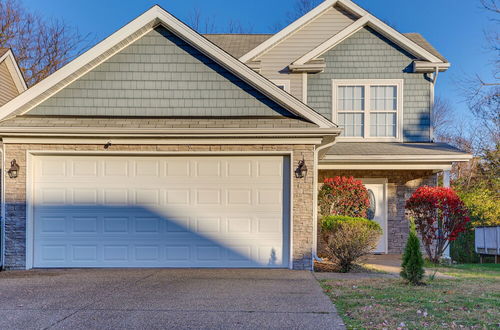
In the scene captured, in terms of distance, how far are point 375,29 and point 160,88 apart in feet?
22.8

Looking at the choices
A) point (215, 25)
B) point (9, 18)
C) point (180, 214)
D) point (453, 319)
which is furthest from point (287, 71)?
point (9, 18)

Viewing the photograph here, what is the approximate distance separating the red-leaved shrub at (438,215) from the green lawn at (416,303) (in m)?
2.51

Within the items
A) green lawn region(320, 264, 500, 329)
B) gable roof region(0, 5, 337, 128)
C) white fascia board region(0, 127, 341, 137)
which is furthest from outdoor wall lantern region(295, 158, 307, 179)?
green lawn region(320, 264, 500, 329)

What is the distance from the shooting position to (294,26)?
12.8 metres

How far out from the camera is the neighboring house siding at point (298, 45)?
12.6 meters

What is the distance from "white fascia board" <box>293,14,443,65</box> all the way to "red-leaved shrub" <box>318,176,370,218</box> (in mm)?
3742

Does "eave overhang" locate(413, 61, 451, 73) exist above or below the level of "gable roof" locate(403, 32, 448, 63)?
below

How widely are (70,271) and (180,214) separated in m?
2.37

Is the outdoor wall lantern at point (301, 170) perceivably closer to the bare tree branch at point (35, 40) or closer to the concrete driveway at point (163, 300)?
the concrete driveway at point (163, 300)

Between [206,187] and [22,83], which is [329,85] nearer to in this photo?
[206,187]

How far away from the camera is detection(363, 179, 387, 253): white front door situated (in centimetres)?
1201

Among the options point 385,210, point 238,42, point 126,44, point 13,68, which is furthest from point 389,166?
point 13,68

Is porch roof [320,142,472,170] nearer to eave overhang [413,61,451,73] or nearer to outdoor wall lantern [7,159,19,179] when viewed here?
eave overhang [413,61,451,73]

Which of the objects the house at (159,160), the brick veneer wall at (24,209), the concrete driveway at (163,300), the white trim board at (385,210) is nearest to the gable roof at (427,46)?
the white trim board at (385,210)
